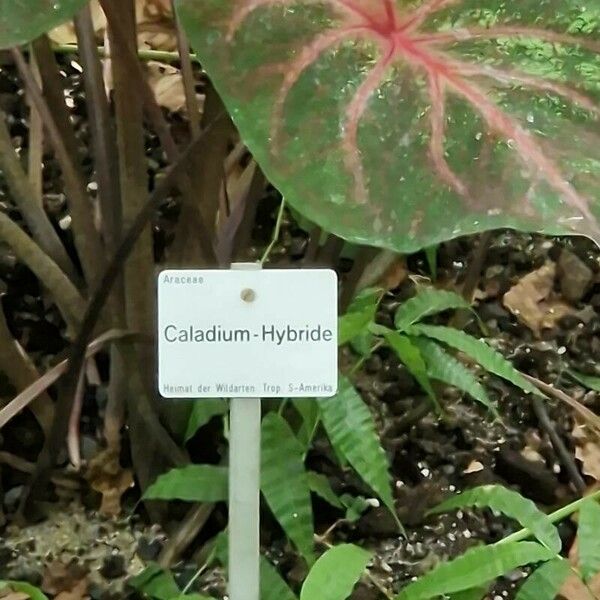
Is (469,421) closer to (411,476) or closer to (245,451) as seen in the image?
(411,476)

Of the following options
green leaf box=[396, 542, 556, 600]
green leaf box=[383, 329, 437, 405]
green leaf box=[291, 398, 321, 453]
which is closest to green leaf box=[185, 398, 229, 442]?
green leaf box=[291, 398, 321, 453]

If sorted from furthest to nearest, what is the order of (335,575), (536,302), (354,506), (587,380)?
(536,302) < (587,380) < (354,506) < (335,575)

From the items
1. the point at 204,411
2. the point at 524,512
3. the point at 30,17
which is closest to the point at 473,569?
the point at 524,512

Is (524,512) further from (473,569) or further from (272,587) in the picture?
(272,587)

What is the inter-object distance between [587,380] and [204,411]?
1.72ft

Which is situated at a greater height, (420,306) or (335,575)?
(420,306)

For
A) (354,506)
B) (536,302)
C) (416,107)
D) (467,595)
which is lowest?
(467,595)

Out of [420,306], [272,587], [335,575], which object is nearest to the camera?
[335,575]

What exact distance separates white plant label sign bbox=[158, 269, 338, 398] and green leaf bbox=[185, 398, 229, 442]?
0.30m

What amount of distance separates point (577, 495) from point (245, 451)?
1.90 feet

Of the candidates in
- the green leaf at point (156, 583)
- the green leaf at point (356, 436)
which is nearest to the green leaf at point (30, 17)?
the green leaf at point (356, 436)

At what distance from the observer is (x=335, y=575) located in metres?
0.63

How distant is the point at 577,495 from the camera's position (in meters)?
1.07

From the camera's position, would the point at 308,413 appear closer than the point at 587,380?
Yes
